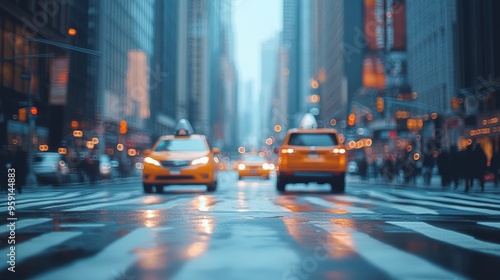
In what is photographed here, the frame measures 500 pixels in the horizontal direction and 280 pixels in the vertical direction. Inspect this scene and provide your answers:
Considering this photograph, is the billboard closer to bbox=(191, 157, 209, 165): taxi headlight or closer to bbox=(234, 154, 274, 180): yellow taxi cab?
bbox=(234, 154, 274, 180): yellow taxi cab

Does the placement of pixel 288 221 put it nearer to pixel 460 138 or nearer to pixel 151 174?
pixel 151 174

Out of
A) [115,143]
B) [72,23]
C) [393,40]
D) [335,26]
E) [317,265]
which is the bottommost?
[317,265]

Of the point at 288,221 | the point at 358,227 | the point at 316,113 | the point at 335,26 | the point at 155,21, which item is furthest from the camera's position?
the point at 316,113

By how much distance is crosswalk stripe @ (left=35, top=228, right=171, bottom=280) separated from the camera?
5.12 m

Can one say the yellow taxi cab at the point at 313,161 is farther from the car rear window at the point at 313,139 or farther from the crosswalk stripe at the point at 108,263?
the crosswalk stripe at the point at 108,263

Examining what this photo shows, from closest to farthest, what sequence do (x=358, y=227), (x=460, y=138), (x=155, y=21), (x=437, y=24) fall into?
Result: (x=358, y=227), (x=460, y=138), (x=437, y=24), (x=155, y=21)

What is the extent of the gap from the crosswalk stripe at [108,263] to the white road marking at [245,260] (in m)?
0.56

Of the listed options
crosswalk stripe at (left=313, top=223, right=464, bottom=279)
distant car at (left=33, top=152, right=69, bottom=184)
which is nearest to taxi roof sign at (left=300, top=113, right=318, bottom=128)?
distant car at (left=33, top=152, right=69, bottom=184)

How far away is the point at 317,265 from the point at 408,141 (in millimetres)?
76489

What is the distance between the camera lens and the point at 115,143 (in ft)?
221

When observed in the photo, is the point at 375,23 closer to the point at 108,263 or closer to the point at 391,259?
Result: the point at 391,259

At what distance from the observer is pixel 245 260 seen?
5.84m

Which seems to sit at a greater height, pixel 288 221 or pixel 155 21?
pixel 155 21

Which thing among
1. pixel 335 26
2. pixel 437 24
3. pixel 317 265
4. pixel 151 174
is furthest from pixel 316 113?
pixel 317 265
